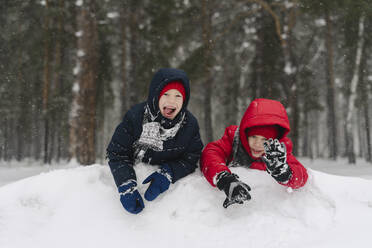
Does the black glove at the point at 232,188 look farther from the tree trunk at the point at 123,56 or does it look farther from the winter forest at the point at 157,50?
the tree trunk at the point at 123,56

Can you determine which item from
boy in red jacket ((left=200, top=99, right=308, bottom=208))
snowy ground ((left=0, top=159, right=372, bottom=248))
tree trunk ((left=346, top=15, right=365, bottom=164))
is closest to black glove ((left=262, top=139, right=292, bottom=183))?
boy in red jacket ((left=200, top=99, right=308, bottom=208))

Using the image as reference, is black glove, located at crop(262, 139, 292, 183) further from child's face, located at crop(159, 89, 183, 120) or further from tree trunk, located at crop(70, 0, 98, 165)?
tree trunk, located at crop(70, 0, 98, 165)

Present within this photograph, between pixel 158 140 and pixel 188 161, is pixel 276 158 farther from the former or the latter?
pixel 158 140

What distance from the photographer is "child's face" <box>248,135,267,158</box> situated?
2195 mm

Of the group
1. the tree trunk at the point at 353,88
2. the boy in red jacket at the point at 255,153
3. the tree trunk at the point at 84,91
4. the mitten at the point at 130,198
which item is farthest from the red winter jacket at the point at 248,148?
the tree trunk at the point at 353,88

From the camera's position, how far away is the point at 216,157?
7.27 ft

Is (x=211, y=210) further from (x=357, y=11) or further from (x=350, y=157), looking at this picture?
(x=350, y=157)

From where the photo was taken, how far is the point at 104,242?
192cm

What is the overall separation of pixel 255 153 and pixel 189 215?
Answer: 0.81 m

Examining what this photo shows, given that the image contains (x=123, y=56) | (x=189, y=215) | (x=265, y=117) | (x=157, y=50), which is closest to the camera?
(x=189, y=215)

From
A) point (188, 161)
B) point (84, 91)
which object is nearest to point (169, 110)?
point (188, 161)

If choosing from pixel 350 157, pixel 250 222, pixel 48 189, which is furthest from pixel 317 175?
pixel 350 157

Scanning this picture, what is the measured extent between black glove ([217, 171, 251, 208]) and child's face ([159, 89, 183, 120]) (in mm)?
672

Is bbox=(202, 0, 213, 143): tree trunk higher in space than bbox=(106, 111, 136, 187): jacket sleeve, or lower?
higher
